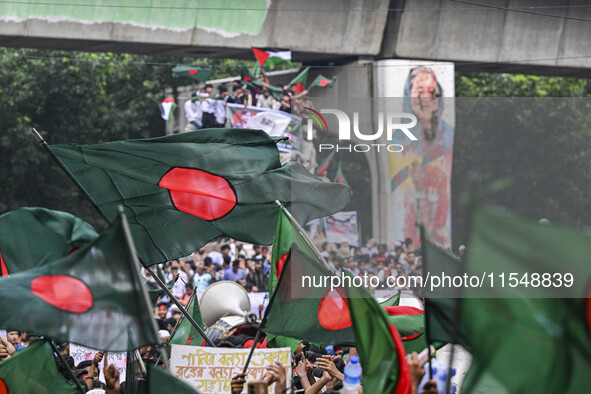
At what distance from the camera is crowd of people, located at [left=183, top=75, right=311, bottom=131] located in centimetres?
2228

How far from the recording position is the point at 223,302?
45.5 ft

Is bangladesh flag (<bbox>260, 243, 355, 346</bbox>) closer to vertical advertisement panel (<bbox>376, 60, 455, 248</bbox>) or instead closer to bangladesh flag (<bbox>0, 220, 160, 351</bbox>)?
vertical advertisement panel (<bbox>376, 60, 455, 248</bbox>)

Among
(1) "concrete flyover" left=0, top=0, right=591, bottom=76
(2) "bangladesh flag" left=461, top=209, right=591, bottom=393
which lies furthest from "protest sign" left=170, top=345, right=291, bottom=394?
(1) "concrete flyover" left=0, top=0, right=591, bottom=76

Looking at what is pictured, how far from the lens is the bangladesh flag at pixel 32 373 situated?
6.52 metres

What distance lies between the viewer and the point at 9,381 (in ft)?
21.4

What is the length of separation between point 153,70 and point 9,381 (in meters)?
27.7

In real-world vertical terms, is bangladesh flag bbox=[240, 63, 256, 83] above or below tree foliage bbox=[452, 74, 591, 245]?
below

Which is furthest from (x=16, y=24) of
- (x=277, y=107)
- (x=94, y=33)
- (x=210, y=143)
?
(x=210, y=143)

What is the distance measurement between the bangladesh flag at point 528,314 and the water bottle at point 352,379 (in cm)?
86

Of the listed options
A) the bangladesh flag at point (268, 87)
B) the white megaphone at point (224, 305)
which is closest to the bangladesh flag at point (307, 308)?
the white megaphone at point (224, 305)

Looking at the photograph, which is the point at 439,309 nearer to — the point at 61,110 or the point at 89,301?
the point at 89,301

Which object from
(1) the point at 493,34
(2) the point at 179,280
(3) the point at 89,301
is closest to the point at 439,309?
(3) the point at 89,301

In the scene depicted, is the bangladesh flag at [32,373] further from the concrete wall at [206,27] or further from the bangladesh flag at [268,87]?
the concrete wall at [206,27]

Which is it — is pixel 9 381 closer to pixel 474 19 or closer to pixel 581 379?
pixel 581 379
